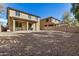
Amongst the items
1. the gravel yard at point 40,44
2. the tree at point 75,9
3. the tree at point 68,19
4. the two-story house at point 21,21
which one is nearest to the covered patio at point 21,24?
the two-story house at point 21,21

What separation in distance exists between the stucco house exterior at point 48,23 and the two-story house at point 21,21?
83mm

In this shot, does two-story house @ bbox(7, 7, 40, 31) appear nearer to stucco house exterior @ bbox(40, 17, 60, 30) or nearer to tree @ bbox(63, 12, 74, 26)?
stucco house exterior @ bbox(40, 17, 60, 30)

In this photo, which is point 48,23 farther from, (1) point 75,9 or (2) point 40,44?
(1) point 75,9

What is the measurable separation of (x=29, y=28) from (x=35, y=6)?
0.48 metres

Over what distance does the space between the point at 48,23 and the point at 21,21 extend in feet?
1.83

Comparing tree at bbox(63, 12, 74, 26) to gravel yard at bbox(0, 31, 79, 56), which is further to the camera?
tree at bbox(63, 12, 74, 26)

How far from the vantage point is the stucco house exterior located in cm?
310

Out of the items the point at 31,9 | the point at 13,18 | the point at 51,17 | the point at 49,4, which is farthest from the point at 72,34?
the point at 13,18

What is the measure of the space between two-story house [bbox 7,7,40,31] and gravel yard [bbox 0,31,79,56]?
0.51 ft

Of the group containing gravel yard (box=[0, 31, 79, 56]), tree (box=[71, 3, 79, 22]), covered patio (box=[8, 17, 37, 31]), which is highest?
tree (box=[71, 3, 79, 22])

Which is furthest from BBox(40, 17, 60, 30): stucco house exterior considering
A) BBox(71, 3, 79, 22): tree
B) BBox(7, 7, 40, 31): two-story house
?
BBox(71, 3, 79, 22): tree

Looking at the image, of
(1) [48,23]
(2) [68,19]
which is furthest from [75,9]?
(1) [48,23]

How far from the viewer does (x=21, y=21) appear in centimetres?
315

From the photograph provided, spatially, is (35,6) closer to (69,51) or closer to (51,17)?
(51,17)
